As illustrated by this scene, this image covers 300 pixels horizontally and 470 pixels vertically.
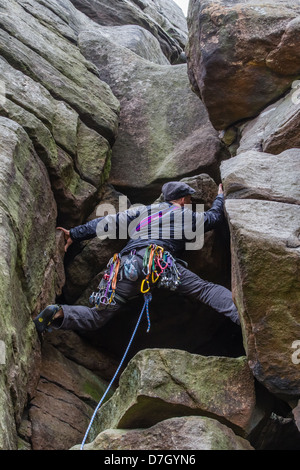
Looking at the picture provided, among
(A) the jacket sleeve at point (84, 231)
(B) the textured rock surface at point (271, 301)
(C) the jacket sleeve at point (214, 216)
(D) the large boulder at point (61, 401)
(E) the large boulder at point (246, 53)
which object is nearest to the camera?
(B) the textured rock surface at point (271, 301)

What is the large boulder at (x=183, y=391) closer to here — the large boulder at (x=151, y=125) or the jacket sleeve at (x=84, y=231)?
the jacket sleeve at (x=84, y=231)

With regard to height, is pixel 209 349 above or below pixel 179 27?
below

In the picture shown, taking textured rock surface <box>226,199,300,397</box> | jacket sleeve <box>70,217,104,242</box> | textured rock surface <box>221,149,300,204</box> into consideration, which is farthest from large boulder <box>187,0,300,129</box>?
textured rock surface <box>226,199,300,397</box>

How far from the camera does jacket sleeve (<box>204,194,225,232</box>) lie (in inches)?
293

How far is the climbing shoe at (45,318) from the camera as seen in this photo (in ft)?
21.4

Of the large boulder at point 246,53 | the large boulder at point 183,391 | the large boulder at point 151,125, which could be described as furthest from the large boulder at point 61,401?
the large boulder at point 246,53

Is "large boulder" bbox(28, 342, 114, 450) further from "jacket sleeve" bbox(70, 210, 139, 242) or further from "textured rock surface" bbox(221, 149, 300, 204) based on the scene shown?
"textured rock surface" bbox(221, 149, 300, 204)

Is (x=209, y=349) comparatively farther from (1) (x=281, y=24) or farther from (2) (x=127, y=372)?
(1) (x=281, y=24)

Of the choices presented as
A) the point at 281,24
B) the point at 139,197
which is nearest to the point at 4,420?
the point at 139,197

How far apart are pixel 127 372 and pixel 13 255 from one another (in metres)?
1.57

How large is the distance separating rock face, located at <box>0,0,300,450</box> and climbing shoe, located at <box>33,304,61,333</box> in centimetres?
9

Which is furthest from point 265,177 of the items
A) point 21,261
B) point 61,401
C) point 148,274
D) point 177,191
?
point 61,401

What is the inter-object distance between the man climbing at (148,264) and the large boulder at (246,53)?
62.4 inches

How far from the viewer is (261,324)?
17.6 feet
